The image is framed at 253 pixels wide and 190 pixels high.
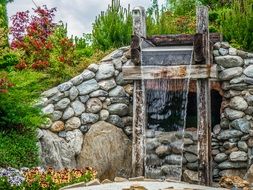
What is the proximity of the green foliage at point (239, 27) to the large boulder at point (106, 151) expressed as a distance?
331cm

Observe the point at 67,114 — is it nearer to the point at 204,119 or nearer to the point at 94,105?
the point at 94,105

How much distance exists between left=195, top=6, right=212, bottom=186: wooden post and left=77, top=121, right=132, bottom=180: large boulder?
1548mm

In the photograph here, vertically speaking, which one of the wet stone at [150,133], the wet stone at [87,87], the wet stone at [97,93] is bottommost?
the wet stone at [150,133]

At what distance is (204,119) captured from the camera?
1321cm

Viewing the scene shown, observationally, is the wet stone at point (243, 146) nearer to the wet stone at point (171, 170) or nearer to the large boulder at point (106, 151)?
the wet stone at point (171, 170)

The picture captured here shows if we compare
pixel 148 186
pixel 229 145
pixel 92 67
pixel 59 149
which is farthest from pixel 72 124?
pixel 148 186

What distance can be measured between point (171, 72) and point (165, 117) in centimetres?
126

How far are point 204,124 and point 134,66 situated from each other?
1638 mm

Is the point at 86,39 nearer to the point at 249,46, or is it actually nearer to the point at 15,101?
the point at 249,46

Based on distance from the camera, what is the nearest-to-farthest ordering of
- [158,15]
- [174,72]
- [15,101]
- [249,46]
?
[15,101], [174,72], [249,46], [158,15]

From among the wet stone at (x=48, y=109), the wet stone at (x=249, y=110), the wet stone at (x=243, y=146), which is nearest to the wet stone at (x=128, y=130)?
the wet stone at (x=48, y=109)

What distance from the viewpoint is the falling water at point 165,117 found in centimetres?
1362

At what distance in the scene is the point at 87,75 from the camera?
1420 centimetres

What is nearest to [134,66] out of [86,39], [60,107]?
[60,107]
